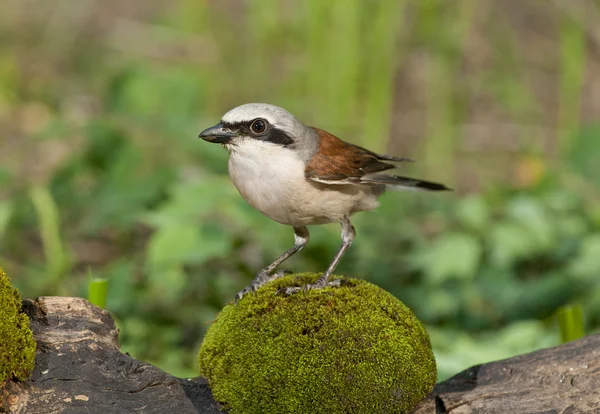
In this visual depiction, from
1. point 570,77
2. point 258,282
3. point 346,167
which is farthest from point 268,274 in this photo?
point 570,77

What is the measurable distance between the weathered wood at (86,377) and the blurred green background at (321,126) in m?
1.56

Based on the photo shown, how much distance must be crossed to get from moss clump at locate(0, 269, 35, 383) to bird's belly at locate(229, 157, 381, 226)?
1.19 meters

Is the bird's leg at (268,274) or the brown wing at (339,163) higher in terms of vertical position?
the brown wing at (339,163)

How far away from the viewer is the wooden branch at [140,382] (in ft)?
11.0

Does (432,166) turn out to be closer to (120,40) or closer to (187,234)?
(187,234)

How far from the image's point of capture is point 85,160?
22.7ft

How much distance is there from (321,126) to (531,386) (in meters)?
4.82

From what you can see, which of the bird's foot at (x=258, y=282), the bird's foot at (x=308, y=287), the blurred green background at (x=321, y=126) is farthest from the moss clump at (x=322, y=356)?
the blurred green background at (x=321, y=126)

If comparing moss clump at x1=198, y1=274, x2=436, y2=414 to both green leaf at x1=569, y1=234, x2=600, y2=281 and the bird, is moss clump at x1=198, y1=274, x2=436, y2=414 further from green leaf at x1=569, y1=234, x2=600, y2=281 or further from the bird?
green leaf at x1=569, y1=234, x2=600, y2=281

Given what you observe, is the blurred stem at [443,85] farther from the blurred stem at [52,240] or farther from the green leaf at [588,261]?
the blurred stem at [52,240]

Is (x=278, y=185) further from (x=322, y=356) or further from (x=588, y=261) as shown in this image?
(x=588, y=261)

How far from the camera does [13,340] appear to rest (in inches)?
127

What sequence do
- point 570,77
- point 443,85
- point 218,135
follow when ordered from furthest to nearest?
1. point 443,85
2. point 570,77
3. point 218,135

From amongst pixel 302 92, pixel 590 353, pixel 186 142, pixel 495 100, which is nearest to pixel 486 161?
pixel 495 100
